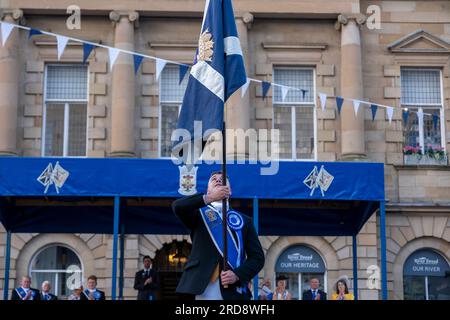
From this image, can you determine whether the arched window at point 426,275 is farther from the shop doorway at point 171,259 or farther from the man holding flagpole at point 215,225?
the man holding flagpole at point 215,225

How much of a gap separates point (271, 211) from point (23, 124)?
975cm

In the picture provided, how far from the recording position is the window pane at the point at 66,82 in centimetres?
2344

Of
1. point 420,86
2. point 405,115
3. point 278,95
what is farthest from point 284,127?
point 420,86

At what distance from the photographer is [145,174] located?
14.7 meters

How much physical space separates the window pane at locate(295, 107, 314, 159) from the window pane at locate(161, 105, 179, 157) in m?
3.61

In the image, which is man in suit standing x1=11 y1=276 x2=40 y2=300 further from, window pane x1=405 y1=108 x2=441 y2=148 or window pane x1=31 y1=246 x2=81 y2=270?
window pane x1=405 y1=108 x2=441 y2=148

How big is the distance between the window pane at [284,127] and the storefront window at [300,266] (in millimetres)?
2804

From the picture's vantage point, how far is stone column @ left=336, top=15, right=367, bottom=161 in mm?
22891

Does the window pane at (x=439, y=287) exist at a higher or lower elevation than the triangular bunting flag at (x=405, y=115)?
lower

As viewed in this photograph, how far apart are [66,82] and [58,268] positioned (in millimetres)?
5426

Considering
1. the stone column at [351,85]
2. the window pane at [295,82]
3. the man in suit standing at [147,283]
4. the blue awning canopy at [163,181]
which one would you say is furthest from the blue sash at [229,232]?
the window pane at [295,82]

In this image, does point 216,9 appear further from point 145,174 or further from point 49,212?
point 49,212

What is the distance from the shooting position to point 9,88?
888 inches
